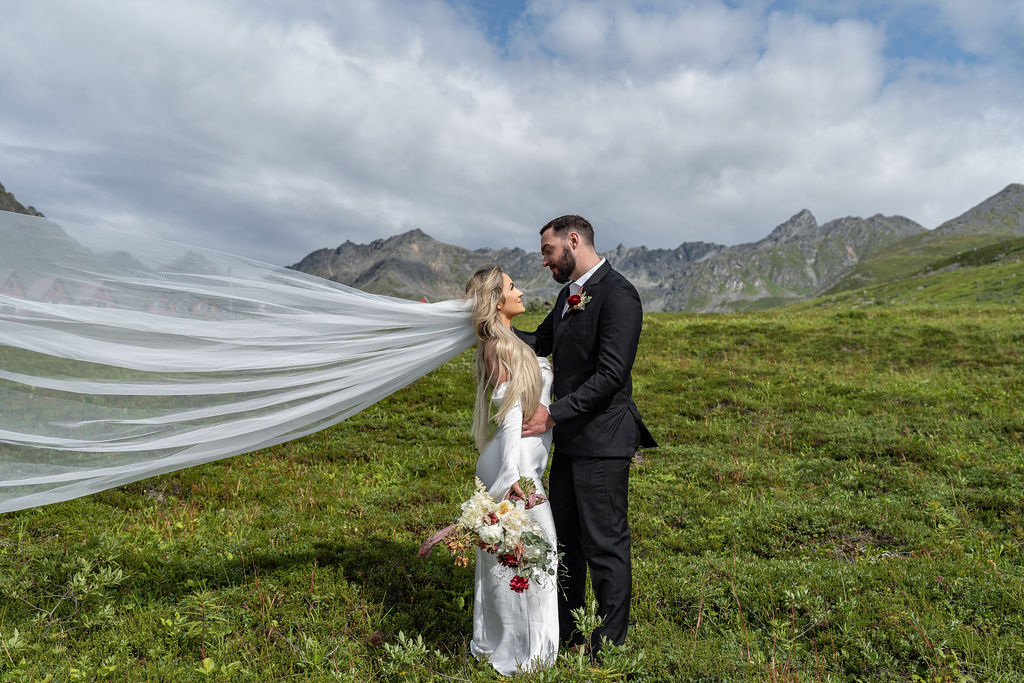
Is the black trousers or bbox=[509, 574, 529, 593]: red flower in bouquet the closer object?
bbox=[509, 574, 529, 593]: red flower in bouquet

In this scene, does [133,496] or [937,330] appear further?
[937,330]

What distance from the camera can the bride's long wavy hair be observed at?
15.3ft

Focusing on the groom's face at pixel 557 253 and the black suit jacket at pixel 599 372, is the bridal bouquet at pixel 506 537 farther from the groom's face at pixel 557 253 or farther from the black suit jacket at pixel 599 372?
the groom's face at pixel 557 253

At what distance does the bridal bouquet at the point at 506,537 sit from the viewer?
165 inches

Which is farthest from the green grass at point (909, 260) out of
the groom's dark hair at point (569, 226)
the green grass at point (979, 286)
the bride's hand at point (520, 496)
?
the bride's hand at point (520, 496)

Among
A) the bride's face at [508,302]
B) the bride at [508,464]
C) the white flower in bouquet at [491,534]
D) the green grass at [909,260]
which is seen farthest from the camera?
→ the green grass at [909,260]

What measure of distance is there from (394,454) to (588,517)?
6663mm

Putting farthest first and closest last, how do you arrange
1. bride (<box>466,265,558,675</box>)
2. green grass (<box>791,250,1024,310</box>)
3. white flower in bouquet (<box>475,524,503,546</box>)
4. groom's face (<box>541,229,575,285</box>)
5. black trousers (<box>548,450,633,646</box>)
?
green grass (<box>791,250,1024,310</box>) < groom's face (<box>541,229,575,285</box>) < black trousers (<box>548,450,633,646</box>) < bride (<box>466,265,558,675</box>) < white flower in bouquet (<box>475,524,503,546</box>)

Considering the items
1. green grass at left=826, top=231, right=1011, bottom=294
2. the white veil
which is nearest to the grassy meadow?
the white veil

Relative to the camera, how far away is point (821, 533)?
7.88 metres

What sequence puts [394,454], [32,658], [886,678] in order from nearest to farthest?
1. [886,678]
2. [32,658]
3. [394,454]

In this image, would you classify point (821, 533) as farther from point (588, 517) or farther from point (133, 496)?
point (133, 496)

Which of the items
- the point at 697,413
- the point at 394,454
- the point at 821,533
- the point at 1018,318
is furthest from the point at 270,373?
the point at 1018,318

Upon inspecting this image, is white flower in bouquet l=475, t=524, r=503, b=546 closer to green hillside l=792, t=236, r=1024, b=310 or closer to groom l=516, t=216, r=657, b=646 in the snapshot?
groom l=516, t=216, r=657, b=646
